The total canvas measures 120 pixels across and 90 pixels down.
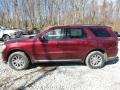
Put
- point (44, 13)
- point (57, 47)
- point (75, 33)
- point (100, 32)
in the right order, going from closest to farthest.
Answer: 1. point (57, 47)
2. point (75, 33)
3. point (100, 32)
4. point (44, 13)

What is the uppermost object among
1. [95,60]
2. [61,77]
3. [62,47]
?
[62,47]

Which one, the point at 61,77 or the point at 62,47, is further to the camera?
the point at 62,47

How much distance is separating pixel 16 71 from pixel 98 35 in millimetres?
3422

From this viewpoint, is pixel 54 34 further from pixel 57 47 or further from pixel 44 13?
pixel 44 13

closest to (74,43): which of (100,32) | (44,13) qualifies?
(100,32)

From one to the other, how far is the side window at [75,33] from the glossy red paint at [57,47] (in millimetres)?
153

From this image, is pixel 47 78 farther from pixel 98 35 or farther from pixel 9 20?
pixel 9 20

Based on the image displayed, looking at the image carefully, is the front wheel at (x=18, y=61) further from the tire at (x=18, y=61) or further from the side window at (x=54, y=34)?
the side window at (x=54, y=34)

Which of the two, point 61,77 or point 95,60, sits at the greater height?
point 95,60

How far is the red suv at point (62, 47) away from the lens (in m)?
8.13

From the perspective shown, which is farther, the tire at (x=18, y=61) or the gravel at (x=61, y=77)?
the tire at (x=18, y=61)

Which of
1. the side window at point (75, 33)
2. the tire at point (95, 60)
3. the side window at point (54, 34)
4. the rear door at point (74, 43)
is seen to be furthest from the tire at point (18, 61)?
the tire at point (95, 60)

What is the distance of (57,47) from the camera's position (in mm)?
8156

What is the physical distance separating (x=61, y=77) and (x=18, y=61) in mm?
1989
